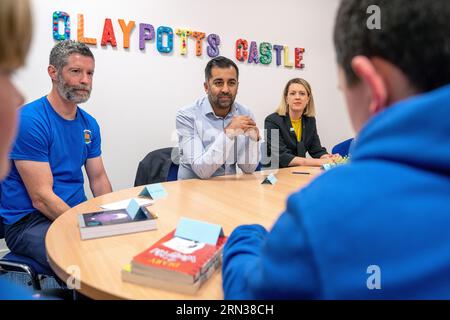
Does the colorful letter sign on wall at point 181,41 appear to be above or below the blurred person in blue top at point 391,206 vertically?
above

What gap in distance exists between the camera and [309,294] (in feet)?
1.42

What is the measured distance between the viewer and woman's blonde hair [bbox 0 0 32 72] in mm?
438

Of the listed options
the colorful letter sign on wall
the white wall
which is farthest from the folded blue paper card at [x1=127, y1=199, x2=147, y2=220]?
the colorful letter sign on wall

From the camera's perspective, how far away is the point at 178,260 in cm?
77

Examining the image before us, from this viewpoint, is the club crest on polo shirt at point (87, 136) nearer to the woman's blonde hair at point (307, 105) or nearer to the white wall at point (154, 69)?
the white wall at point (154, 69)

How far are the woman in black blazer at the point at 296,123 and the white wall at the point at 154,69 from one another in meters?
0.28

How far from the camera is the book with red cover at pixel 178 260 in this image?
0.73 meters

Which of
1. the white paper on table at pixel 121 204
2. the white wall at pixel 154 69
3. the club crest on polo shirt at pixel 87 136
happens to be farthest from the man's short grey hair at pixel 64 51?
the white paper on table at pixel 121 204

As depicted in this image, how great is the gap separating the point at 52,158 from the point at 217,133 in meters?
1.02

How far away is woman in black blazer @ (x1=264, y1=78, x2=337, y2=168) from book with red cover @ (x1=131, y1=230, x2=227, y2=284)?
2267mm

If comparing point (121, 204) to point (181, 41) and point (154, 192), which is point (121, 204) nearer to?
point (154, 192)

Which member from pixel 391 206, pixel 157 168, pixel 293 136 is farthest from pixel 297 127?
pixel 391 206

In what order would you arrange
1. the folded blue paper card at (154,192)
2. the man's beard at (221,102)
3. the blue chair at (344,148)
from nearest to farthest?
the folded blue paper card at (154,192)
the man's beard at (221,102)
the blue chair at (344,148)

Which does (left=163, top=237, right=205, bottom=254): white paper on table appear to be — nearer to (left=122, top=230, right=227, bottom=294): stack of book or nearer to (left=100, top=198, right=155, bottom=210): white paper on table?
(left=122, top=230, right=227, bottom=294): stack of book
